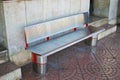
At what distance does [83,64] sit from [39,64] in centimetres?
85

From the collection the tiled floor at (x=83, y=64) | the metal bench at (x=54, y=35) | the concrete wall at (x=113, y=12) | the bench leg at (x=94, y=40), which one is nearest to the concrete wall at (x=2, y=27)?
the metal bench at (x=54, y=35)

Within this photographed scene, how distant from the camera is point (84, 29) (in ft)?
13.3

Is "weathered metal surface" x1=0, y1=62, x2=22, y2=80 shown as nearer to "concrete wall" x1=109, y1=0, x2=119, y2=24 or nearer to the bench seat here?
the bench seat

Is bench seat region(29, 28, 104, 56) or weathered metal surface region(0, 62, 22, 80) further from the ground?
bench seat region(29, 28, 104, 56)

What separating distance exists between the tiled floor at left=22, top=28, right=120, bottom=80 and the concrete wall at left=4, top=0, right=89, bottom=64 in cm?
33

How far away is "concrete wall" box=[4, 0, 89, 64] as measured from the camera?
2.82 meters

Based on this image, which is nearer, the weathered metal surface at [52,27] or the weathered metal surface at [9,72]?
the weathered metal surface at [9,72]

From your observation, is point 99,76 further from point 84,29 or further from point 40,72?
point 84,29

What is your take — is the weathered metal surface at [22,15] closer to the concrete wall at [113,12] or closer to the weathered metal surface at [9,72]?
the weathered metal surface at [9,72]

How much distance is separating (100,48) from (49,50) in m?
1.57

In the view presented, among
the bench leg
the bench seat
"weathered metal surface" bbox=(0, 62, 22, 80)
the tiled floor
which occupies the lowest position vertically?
the tiled floor

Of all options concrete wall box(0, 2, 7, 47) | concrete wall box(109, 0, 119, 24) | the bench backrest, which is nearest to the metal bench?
the bench backrest

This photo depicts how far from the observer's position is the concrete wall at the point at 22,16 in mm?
2816

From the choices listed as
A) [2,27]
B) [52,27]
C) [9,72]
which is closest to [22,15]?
[2,27]
